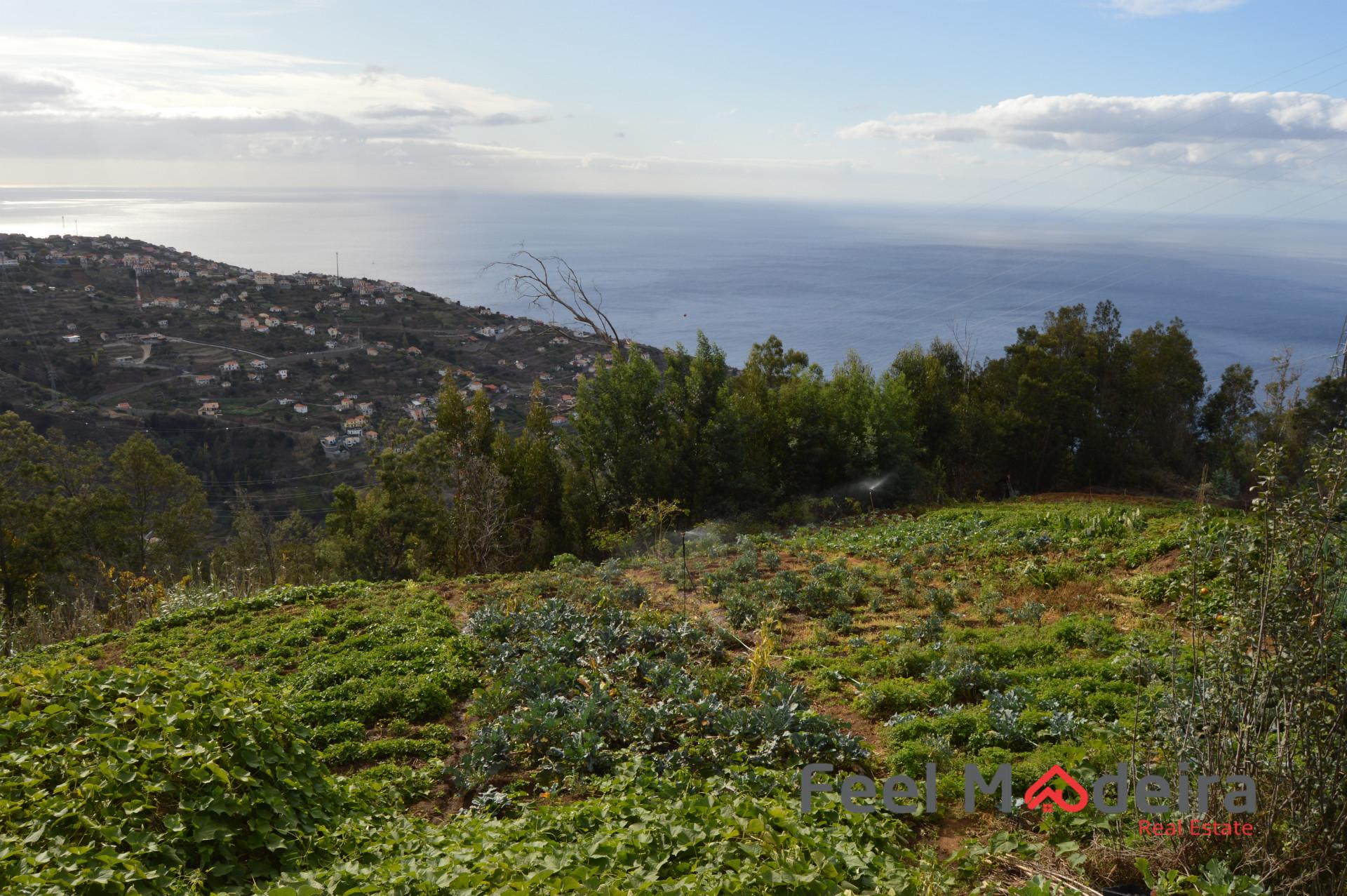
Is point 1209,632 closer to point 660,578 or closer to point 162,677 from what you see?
point 660,578

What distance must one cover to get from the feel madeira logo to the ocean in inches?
792

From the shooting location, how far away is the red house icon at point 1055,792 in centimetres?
462

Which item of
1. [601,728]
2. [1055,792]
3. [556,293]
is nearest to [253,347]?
[556,293]

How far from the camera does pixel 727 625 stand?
8.94m

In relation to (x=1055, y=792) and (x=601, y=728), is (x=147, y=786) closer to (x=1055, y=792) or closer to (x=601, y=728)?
(x=601, y=728)

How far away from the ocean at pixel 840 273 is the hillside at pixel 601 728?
51.2ft

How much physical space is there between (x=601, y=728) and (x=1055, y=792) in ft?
10.6

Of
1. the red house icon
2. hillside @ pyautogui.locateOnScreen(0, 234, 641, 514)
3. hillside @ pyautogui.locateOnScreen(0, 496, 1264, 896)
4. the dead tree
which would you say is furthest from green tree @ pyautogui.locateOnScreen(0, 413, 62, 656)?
the red house icon

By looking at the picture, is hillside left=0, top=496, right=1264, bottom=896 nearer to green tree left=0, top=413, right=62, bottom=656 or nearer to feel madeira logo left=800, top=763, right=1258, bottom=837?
feel madeira logo left=800, top=763, right=1258, bottom=837

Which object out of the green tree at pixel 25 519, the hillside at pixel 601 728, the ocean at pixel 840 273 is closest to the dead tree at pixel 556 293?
the ocean at pixel 840 273

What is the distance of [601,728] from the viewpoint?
6.01m

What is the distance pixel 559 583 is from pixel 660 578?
5.22 ft

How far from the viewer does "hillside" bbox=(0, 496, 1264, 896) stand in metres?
3.68

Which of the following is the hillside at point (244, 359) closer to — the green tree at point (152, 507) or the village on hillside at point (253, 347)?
the village on hillside at point (253, 347)
